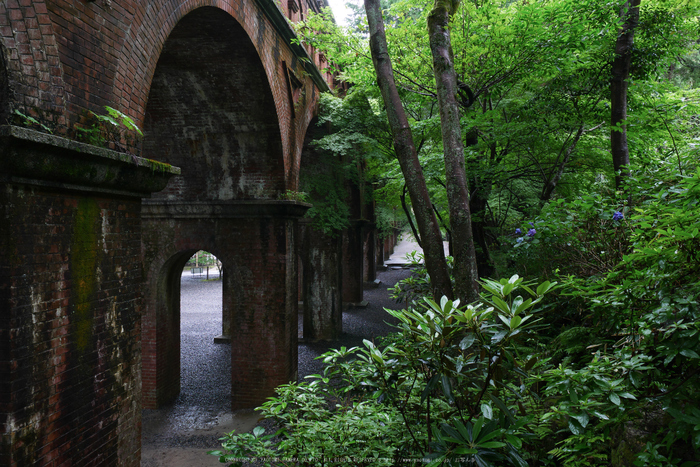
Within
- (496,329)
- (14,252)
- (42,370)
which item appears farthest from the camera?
(42,370)

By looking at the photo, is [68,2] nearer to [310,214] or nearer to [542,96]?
[542,96]

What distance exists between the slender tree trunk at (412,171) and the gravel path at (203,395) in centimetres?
90

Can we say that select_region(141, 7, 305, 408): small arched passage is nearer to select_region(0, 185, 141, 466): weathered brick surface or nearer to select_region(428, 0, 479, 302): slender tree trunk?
select_region(428, 0, 479, 302): slender tree trunk

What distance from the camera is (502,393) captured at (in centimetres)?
289

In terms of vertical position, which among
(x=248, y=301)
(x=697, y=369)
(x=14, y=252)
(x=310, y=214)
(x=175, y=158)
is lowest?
(x=248, y=301)

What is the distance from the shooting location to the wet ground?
7043mm

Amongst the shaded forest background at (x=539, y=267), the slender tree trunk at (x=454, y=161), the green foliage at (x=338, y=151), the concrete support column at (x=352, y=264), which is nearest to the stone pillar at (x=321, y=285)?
the green foliage at (x=338, y=151)

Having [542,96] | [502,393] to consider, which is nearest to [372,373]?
[502,393]

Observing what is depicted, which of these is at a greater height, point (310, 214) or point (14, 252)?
point (310, 214)

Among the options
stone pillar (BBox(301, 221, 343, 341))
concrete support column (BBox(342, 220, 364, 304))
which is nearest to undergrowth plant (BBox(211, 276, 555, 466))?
stone pillar (BBox(301, 221, 343, 341))

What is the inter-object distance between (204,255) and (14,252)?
35.7m

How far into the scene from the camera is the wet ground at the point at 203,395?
7043 mm

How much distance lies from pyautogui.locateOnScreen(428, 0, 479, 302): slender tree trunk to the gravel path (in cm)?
121

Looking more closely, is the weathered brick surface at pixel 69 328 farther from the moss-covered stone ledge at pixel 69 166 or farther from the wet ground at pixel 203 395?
the wet ground at pixel 203 395
